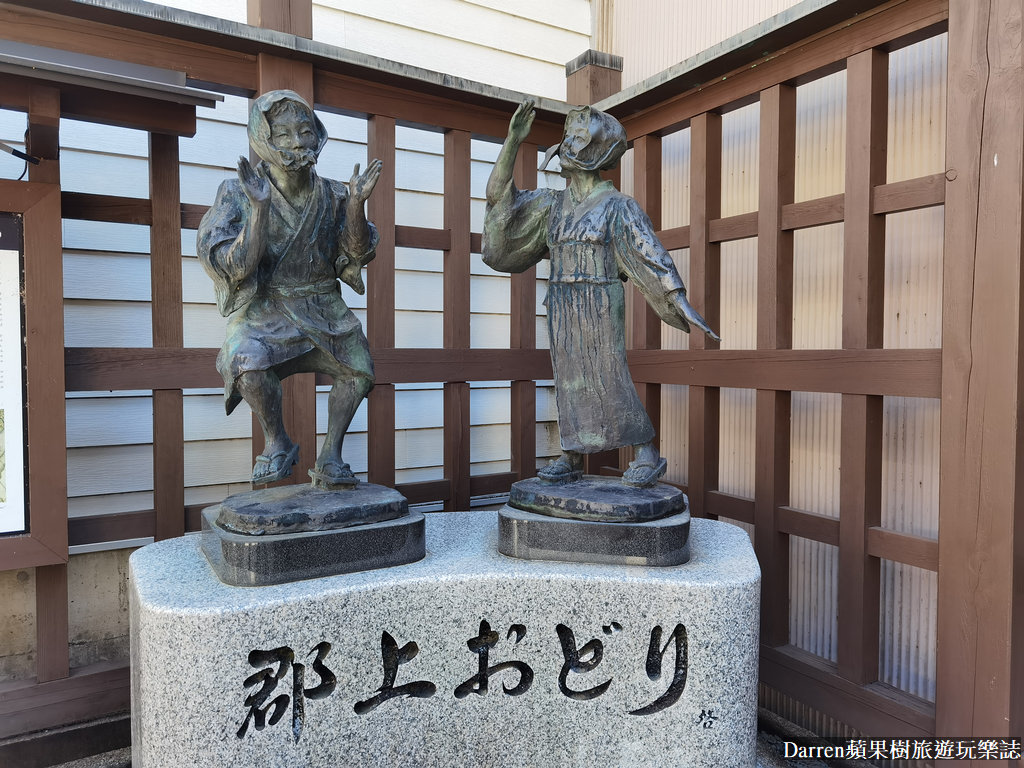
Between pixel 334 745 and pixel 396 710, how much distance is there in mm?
201

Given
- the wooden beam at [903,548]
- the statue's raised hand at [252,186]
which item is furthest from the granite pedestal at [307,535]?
the wooden beam at [903,548]

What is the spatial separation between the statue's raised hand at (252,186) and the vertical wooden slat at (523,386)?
5.91 ft

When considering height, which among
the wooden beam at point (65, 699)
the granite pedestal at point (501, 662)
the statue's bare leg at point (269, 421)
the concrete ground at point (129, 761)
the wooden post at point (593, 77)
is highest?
the wooden post at point (593, 77)

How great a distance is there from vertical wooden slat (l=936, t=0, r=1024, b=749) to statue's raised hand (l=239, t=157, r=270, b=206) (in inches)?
89.9

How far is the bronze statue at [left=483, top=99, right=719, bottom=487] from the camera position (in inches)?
100

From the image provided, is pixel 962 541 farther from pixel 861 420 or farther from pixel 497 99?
pixel 497 99

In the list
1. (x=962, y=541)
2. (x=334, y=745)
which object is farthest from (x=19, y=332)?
(x=962, y=541)

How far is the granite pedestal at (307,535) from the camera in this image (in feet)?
6.91

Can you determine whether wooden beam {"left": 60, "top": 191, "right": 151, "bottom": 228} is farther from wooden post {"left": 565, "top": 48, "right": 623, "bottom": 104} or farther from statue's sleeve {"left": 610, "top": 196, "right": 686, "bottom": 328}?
wooden post {"left": 565, "top": 48, "right": 623, "bottom": 104}

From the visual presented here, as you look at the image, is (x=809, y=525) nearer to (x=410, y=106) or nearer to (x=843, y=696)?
(x=843, y=696)

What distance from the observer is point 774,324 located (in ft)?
10.1

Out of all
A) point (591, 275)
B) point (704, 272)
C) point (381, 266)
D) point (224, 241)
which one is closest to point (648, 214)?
point (704, 272)

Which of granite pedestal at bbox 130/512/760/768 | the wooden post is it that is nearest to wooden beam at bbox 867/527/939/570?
granite pedestal at bbox 130/512/760/768

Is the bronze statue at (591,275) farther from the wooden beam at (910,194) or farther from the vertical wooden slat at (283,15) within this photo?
the vertical wooden slat at (283,15)
